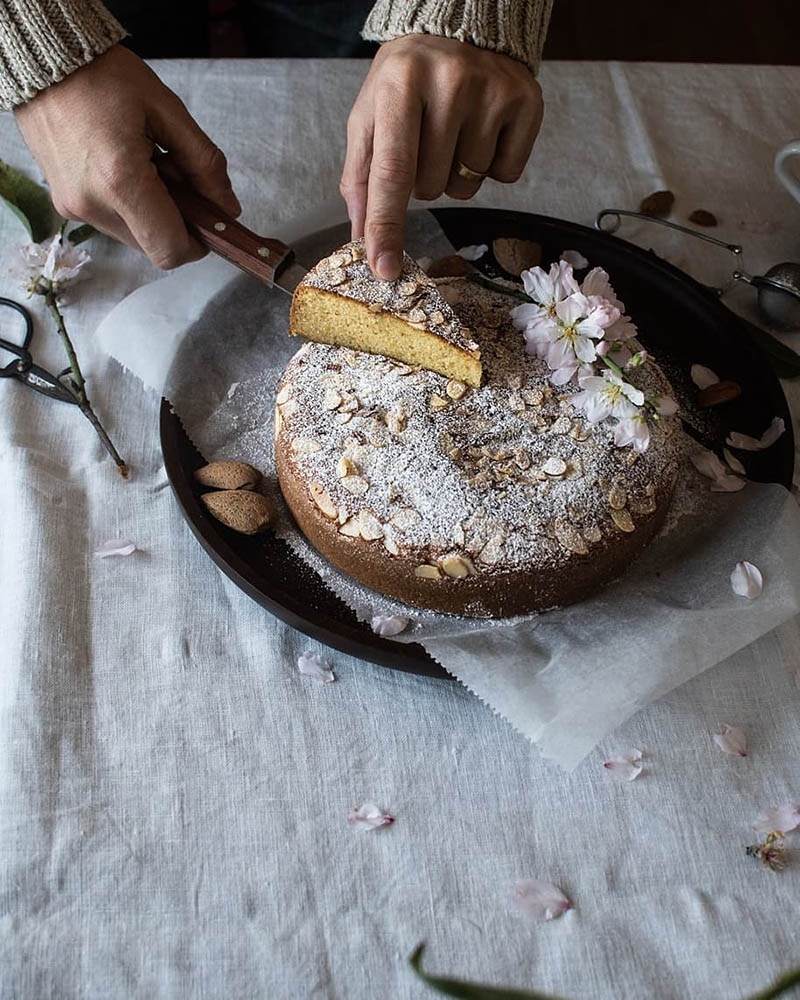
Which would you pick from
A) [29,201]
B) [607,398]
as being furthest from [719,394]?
[29,201]

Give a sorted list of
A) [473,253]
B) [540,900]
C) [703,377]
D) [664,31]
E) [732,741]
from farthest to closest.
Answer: [664,31], [473,253], [703,377], [732,741], [540,900]

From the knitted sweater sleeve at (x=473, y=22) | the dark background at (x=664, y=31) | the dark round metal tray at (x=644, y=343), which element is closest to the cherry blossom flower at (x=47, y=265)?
the dark round metal tray at (x=644, y=343)

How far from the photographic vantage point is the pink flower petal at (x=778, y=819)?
963 mm

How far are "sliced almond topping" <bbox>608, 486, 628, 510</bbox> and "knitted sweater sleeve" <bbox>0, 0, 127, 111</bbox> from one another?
0.75 metres

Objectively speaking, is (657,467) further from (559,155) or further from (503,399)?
(559,155)

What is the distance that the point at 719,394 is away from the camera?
3.94 feet

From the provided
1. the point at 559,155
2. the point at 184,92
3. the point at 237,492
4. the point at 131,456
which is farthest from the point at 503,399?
the point at 184,92

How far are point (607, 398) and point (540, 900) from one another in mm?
517

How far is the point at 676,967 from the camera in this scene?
34.8 inches

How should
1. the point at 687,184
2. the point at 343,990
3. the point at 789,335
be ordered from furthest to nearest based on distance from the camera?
the point at 687,184, the point at 789,335, the point at 343,990

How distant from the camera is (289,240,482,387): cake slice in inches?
42.4

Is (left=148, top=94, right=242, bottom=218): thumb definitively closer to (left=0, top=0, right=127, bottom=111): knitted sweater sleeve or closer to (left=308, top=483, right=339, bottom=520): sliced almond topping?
(left=0, top=0, right=127, bottom=111): knitted sweater sleeve

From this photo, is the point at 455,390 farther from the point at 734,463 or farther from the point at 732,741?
the point at 732,741

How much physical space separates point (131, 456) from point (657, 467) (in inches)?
25.2
